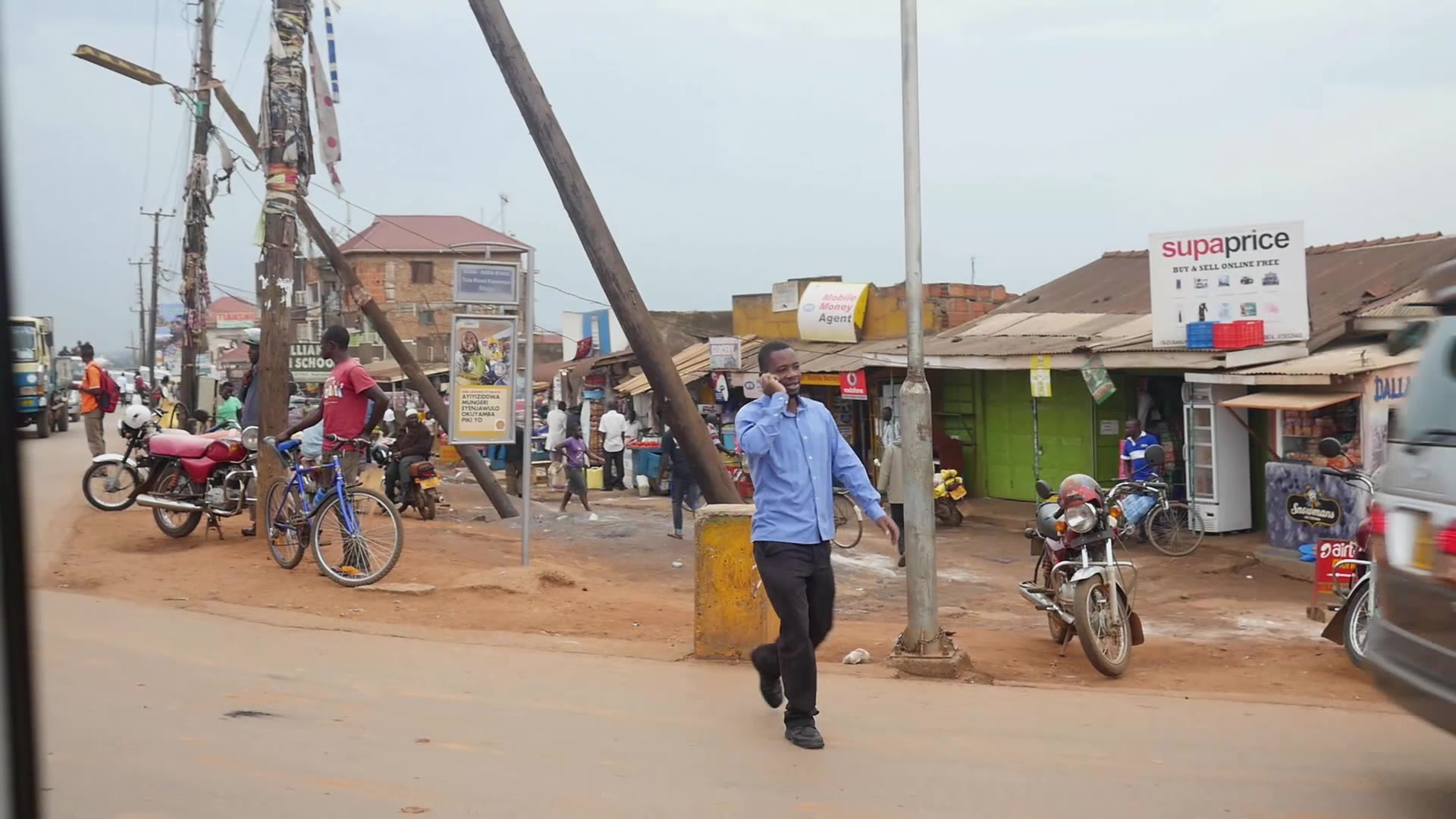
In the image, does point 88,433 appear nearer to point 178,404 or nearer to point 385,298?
point 178,404

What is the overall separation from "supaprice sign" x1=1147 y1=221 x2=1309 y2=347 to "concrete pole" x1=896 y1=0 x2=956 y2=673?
883 cm

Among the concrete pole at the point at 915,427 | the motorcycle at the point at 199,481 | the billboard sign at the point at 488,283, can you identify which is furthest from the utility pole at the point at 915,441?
the motorcycle at the point at 199,481

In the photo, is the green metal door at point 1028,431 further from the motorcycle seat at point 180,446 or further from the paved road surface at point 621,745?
the paved road surface at point 621,745

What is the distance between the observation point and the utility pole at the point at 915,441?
7.42m

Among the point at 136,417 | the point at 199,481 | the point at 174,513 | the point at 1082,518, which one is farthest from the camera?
the point at 136,417

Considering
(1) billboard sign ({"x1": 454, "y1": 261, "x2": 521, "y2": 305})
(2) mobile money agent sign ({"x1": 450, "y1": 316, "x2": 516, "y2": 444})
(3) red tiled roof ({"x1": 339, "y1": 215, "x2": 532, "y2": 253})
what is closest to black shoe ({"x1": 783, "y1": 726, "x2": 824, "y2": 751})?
(1) billboard sign ({"x1": 454, "y1": 261, "x2": 521, "y2": 305})

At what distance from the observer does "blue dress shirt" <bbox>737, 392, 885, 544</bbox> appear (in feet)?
18.0

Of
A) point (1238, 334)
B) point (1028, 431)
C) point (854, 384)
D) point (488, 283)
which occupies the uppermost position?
point (488, 283)

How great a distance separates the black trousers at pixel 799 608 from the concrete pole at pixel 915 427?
75.3 inches

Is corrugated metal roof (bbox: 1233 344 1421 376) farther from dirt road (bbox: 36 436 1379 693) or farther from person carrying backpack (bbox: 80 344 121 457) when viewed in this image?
person carrying backpack (bbox: 80 344 121 457)

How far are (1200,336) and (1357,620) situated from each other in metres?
7.80

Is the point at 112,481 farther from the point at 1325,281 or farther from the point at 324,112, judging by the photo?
the point at 1325,281

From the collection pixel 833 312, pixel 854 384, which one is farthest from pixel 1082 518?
pixel 833 312

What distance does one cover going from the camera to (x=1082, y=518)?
8.13 metres
